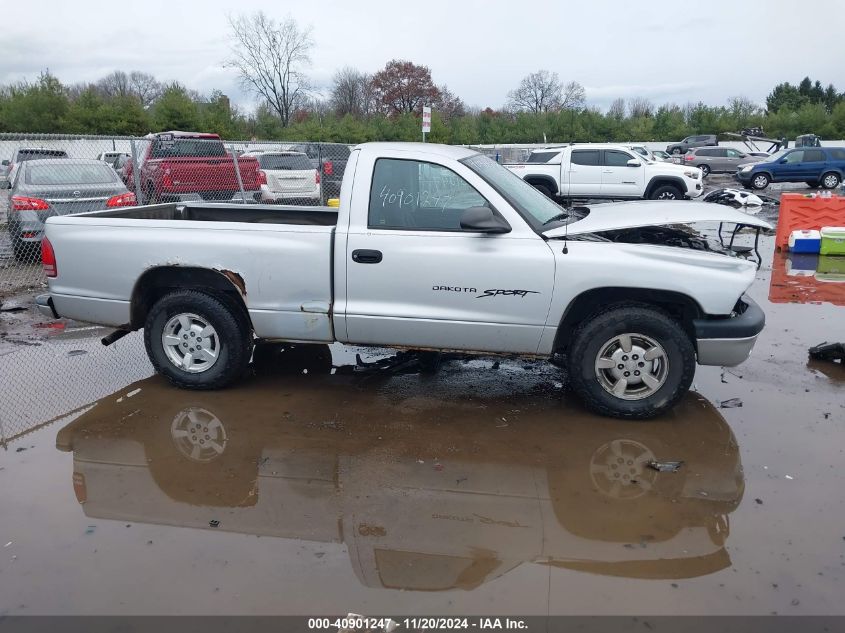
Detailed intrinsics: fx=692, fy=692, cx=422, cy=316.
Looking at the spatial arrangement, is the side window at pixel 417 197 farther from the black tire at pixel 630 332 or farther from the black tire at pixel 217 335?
the black tire at pixel 217 335

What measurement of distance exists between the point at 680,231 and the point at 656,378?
1233 millimetres

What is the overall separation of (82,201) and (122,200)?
565 mm

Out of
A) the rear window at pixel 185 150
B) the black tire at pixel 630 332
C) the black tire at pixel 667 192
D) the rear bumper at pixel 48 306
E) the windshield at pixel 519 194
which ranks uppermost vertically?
Answer: the rear window at pixel 185 150

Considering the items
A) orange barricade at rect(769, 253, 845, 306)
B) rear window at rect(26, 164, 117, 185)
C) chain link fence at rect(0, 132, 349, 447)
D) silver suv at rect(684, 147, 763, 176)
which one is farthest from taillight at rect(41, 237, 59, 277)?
silver suv at rect(684, 147, 763, 176)

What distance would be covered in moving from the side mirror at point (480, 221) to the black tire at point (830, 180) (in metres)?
26.9

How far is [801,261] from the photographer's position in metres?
11.3

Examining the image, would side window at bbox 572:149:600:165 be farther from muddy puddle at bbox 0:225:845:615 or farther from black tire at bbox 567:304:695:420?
black tire at bbox 567:304:695:420

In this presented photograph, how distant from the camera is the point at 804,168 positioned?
1049 inches

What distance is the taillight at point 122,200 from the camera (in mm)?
10688

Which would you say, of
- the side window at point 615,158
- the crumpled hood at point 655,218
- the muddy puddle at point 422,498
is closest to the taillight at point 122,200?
the muddy puddle at point 422,498

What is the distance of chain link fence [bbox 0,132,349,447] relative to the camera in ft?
18.6

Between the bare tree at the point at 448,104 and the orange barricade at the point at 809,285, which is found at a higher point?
the bare tree at the point at 448,104
